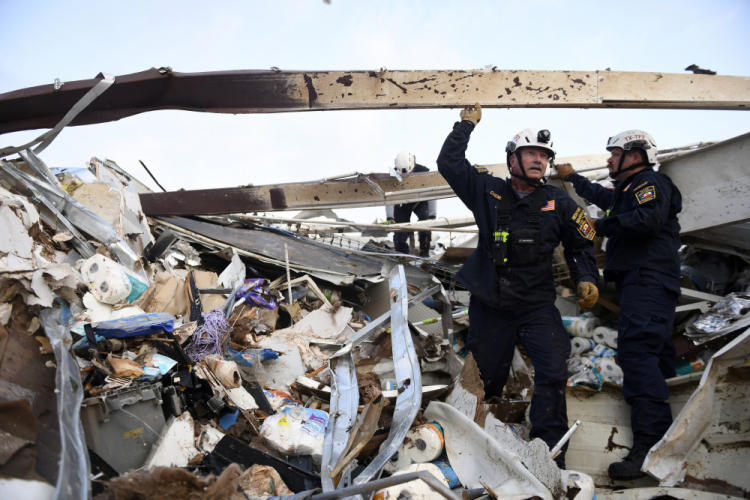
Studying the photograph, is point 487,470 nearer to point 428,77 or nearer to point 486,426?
point 486,426

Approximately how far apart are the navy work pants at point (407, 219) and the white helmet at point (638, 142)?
11.0ft

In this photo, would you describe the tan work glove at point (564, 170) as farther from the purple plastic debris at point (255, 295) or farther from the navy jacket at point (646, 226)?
the purple plastic debris at point (255, 295)

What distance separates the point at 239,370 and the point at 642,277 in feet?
8.80

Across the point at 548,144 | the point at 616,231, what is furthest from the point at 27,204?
the point at 616,231

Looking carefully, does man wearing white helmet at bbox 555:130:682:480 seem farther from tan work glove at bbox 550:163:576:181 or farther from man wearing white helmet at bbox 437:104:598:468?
tan work glove at bbox 550:163:576:181

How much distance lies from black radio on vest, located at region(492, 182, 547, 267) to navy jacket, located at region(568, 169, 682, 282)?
0.64 metres

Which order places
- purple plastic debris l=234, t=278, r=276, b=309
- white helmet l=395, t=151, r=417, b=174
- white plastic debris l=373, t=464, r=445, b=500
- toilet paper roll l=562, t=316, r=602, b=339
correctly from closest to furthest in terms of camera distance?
white plastic debris l=373, t=464, r=445, b=500 < purple plastic debris l=234, t=278, r=276, b=309 < toilet paper roll l=562, t=316, r=602, b=339 < white helmet l=395, t=151, r=417, b=174

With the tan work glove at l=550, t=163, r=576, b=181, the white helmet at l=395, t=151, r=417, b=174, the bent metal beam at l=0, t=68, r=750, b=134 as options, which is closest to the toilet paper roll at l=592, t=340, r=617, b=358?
the tan work glove at l=550, t=163, r=576, b=181

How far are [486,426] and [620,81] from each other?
2379mm

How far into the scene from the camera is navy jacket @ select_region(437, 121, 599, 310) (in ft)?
9.14

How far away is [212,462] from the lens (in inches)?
71.1

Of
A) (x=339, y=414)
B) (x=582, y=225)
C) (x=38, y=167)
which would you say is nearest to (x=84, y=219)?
(x=38, y=167)

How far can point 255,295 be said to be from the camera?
11.7ft

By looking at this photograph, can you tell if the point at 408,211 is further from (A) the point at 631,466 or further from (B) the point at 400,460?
(B) the point at 400,460
